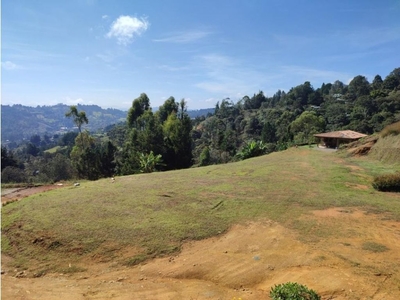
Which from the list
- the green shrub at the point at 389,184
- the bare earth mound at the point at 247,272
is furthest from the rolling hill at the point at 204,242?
the green shrub at the point at 389,184

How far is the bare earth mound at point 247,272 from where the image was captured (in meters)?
5.71

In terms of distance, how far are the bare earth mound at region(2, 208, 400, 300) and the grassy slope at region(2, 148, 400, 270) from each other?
0.69m

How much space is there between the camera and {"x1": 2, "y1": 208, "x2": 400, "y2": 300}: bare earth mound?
5711 mm

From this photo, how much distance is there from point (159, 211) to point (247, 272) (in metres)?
4.88

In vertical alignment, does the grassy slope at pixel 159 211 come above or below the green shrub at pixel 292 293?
below

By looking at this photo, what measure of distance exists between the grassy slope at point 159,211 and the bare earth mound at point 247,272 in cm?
69

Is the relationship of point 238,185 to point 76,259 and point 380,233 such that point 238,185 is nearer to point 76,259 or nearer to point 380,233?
point 380,233

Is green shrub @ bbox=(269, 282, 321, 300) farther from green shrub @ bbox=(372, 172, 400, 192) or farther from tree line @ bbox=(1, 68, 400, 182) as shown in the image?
tree line @ bbox=(1, 68, 400, 182)

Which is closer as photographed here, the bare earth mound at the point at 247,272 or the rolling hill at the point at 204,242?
the bare earth mound at the point at 247,272

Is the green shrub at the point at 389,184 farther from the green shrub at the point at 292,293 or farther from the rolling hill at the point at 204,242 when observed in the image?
the green shrub at the point at 292,293

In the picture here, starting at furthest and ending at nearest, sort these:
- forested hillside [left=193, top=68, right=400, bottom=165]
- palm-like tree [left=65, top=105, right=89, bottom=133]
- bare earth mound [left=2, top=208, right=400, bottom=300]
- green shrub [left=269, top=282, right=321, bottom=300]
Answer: forested hillside [left=193, top=68, right=400, bottom=165], palm-like tree [left=65, top=105, right=89, bottom=133], bare earth mound [left=2, top=208, right=400, bottom=300], green shrub [left=269, top=282, right=321, bottom=300]

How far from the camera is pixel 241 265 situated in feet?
22.2

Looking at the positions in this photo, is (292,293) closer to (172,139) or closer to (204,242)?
(204,242)

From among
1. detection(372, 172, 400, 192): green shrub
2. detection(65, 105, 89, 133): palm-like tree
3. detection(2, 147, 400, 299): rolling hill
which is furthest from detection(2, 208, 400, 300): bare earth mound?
detection(65, 105, 89, 133): palm-like tree
